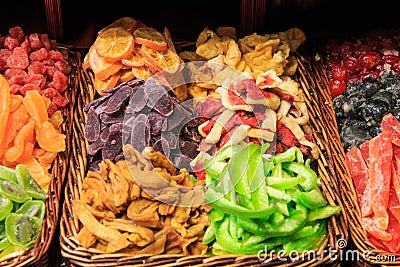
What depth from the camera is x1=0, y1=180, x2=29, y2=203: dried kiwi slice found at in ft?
7.95

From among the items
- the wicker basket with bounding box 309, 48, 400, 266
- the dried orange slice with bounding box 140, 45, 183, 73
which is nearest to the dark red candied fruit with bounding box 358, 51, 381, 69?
the wicker basket with bounding box 309, 48, 400, 266

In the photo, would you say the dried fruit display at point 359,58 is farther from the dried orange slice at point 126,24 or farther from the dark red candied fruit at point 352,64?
the dried orange slice at point 126,24

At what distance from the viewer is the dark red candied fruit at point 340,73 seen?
10.2 ft

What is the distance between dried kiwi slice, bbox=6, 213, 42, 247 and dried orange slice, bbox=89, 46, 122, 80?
83 cm

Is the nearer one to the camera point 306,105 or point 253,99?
point 253,99

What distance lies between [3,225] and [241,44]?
4.74 ft

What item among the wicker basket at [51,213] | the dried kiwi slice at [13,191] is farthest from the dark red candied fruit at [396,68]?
the dried kiwi slice at [13,191]

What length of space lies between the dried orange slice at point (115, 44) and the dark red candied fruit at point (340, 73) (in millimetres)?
1032

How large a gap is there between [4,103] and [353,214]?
5.17ft

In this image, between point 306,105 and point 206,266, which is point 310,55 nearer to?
point 306,105

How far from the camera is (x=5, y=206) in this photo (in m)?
2.38

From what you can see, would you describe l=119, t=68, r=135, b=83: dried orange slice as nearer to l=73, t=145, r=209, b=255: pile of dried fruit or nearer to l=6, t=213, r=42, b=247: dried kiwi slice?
l=73, t=145, r=209, b=255: pile of dried fruit

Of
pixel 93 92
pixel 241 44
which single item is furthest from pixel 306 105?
pixel 93 92

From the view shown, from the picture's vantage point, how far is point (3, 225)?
240 centimetres
